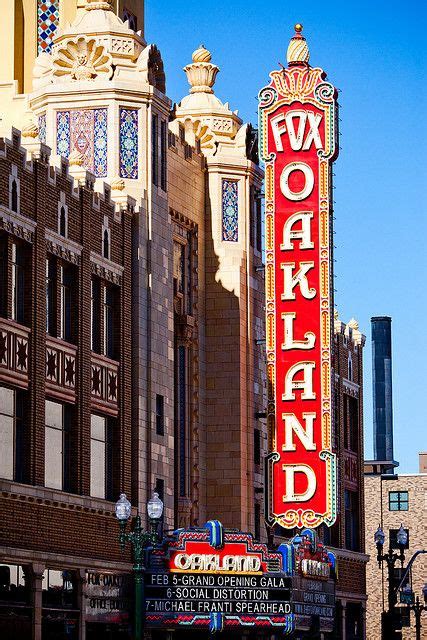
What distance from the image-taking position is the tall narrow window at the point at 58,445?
44.8 m

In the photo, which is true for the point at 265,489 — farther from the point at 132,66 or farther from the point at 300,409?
the point at 132,66

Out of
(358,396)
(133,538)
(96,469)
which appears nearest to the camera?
(133,538)

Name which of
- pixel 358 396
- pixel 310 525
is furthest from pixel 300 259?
pixel 358 396

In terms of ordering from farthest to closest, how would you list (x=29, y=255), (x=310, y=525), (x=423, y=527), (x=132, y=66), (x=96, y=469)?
(x=423, y=527) → (x=310, y=525) → (x=132, y=66) → (x=96, y=469) → (x=29, y=255)

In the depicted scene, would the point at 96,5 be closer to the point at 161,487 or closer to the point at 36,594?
the point at 161,487

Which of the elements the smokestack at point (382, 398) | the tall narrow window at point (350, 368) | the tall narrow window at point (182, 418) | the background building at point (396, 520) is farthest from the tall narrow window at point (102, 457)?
the smokestack at point (382, 398)

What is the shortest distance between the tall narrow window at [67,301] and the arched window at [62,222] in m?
0.87

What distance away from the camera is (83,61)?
168 ft

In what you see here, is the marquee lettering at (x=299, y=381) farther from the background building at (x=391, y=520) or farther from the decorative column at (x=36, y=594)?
the background building at (x=391, y=520)

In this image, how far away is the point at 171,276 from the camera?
5250cm

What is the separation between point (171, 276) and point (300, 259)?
195 inches

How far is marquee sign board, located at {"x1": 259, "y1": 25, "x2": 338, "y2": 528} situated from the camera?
55.0 metres

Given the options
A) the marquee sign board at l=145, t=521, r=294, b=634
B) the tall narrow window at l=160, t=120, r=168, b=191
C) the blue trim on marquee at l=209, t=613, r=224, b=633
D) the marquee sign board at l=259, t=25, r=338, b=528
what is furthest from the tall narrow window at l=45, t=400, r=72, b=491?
the marquee sign board at l=259, t=25, r=338, b=528

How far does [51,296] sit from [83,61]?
8.73 m
